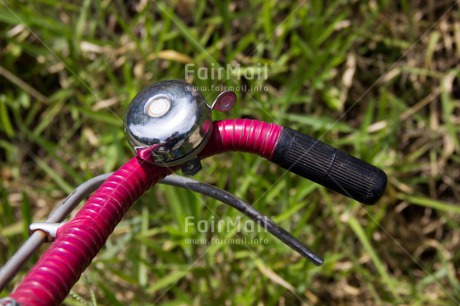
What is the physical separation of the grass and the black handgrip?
0.56m

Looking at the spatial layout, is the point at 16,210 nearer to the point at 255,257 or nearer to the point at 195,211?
the point at 195,211

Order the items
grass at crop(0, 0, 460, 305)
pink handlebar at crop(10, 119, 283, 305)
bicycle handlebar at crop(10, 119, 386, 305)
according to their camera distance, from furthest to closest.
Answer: grass at crop(0, 0, 460, 305) → bicycle handlebar at crop(10, 119, 386, 305) → pink handlebar at crop(10, 119, 283, 305)

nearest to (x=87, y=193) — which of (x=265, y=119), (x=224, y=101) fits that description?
(x=224, y=101)

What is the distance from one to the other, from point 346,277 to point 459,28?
85 centimetres

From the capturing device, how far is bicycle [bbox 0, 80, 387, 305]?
0.82 m

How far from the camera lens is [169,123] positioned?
84 cm

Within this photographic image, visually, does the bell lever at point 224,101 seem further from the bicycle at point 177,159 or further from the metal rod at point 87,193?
the metal rod at point 87,193

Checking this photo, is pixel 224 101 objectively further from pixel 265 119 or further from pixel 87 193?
pixel 265 119

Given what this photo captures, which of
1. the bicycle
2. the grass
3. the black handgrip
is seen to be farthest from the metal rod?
the grass

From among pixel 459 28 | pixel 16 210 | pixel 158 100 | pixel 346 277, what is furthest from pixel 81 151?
pixel 459 28

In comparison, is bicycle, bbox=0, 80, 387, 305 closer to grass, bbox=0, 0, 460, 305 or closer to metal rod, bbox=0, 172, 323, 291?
metal rod, bbox=0, 172, 323, 291

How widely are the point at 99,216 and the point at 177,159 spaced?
0.14 m

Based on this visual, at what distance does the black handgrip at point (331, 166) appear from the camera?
0.88 meters

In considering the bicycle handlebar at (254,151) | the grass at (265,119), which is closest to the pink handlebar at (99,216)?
the bicycle handlebar at (254,151)
